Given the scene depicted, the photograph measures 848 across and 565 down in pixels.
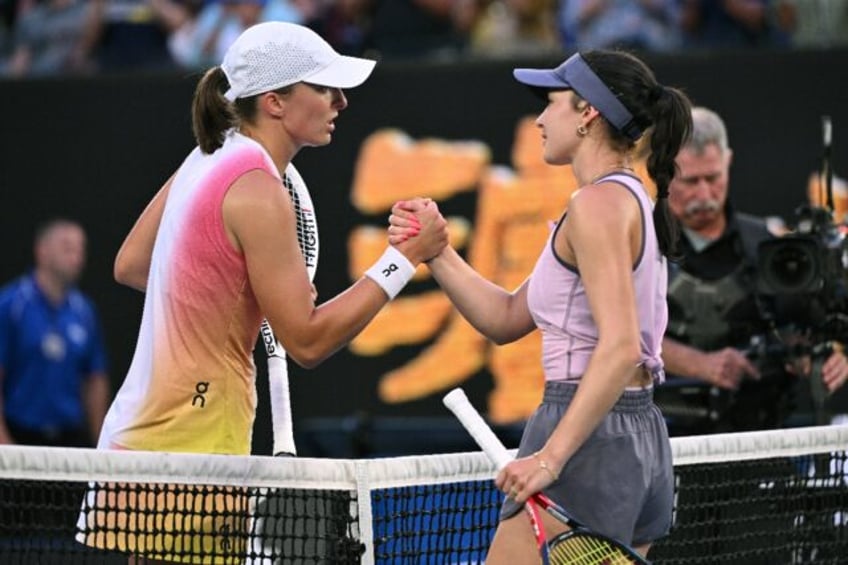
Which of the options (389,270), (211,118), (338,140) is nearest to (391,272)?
(389,270)

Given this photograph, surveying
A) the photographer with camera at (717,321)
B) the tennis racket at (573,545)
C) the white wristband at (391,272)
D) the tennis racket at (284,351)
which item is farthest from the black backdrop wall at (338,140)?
the tennis racket at (573,545)

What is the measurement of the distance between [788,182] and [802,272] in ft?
11.7

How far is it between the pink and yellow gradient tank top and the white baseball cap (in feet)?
0.61

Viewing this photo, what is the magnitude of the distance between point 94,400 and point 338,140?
214 cm

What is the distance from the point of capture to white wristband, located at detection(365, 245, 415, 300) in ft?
15.0

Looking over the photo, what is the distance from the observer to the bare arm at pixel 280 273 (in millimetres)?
4355

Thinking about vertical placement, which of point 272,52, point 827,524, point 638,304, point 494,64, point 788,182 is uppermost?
point 494,64

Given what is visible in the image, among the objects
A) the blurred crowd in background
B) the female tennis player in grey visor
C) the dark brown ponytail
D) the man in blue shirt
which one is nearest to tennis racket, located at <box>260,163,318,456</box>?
the dark brown ponytail

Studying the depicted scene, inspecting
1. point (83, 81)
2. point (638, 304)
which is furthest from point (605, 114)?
point (83, 81)

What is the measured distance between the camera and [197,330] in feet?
14.5

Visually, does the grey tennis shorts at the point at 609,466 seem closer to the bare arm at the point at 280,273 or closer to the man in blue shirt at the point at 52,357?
the bare arm at the point at 280,273

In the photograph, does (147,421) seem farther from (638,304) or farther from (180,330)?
(638,304)

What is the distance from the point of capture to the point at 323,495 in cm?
465

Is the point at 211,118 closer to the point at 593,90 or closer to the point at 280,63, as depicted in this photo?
the point at 280,63
